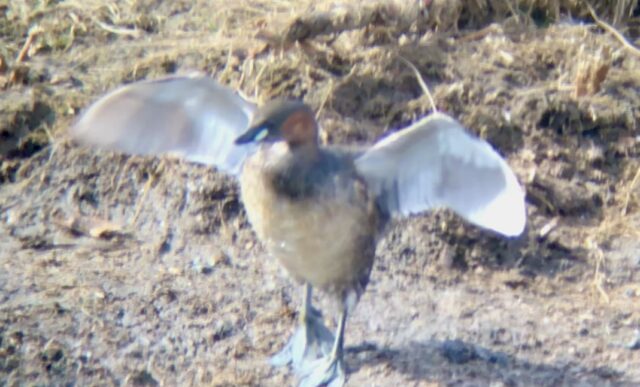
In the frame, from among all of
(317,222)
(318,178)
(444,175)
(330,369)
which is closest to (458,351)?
(330,369)

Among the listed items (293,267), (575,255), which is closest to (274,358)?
(293,267)

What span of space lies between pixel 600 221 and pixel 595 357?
117cm

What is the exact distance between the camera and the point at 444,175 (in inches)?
218

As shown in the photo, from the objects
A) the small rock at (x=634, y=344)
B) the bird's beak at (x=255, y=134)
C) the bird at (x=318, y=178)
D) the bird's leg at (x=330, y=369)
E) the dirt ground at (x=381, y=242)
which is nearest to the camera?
the bird's beak at (x=255, y=134)

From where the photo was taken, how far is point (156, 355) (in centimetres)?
555

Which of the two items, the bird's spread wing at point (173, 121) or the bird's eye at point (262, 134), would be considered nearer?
the bird's eye at point (262, 134)

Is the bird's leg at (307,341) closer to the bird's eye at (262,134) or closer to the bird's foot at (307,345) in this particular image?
the bird's foot at (307,345)

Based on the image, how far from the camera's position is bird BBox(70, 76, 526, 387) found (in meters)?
5.35

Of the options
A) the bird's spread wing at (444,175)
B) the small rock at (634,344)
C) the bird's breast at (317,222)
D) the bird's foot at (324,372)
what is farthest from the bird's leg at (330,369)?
the small rock at (634,344)

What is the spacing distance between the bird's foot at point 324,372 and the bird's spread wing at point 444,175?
676 mm

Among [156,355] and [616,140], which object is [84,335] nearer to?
[156,355]

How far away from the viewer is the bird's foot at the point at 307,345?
5551mm

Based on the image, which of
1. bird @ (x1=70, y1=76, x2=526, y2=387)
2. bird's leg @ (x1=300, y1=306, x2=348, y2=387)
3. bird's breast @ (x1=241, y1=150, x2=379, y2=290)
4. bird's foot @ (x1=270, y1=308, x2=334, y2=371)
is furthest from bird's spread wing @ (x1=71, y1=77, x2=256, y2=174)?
bird's leg @ (x1=300, y1=306, x2=348, y2=387)

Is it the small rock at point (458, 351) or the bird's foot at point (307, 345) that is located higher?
the bird's foot at point (307, 345)
